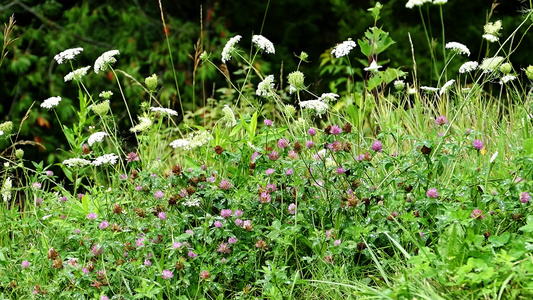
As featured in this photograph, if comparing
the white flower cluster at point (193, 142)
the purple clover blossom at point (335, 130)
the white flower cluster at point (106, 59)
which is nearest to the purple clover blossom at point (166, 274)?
the white flower cluster at point (193, 142)

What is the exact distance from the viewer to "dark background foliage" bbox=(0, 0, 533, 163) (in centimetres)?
629

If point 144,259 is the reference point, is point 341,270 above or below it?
above

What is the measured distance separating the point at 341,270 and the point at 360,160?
0.43m

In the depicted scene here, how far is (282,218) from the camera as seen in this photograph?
8.46 feet

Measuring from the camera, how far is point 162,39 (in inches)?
273

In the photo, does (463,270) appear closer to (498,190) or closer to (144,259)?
(498,190)

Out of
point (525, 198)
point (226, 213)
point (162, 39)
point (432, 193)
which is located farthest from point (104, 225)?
point (162, 39)

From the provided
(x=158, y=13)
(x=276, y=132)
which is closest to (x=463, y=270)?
(x=276, y=132)

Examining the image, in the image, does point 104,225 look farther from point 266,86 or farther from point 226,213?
point 266,86

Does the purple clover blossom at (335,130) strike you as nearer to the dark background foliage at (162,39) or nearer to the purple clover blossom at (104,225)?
the purple clover blossom at (104,225)

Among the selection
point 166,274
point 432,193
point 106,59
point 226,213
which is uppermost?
point 106,59

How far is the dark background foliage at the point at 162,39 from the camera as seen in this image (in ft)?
20.6

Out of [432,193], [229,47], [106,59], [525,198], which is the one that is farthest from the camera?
[106,59]

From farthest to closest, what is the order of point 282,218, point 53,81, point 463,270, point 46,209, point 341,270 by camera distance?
point 53,81 → point 46,209 → point 282,218 → point 341,270 → point 463,270
